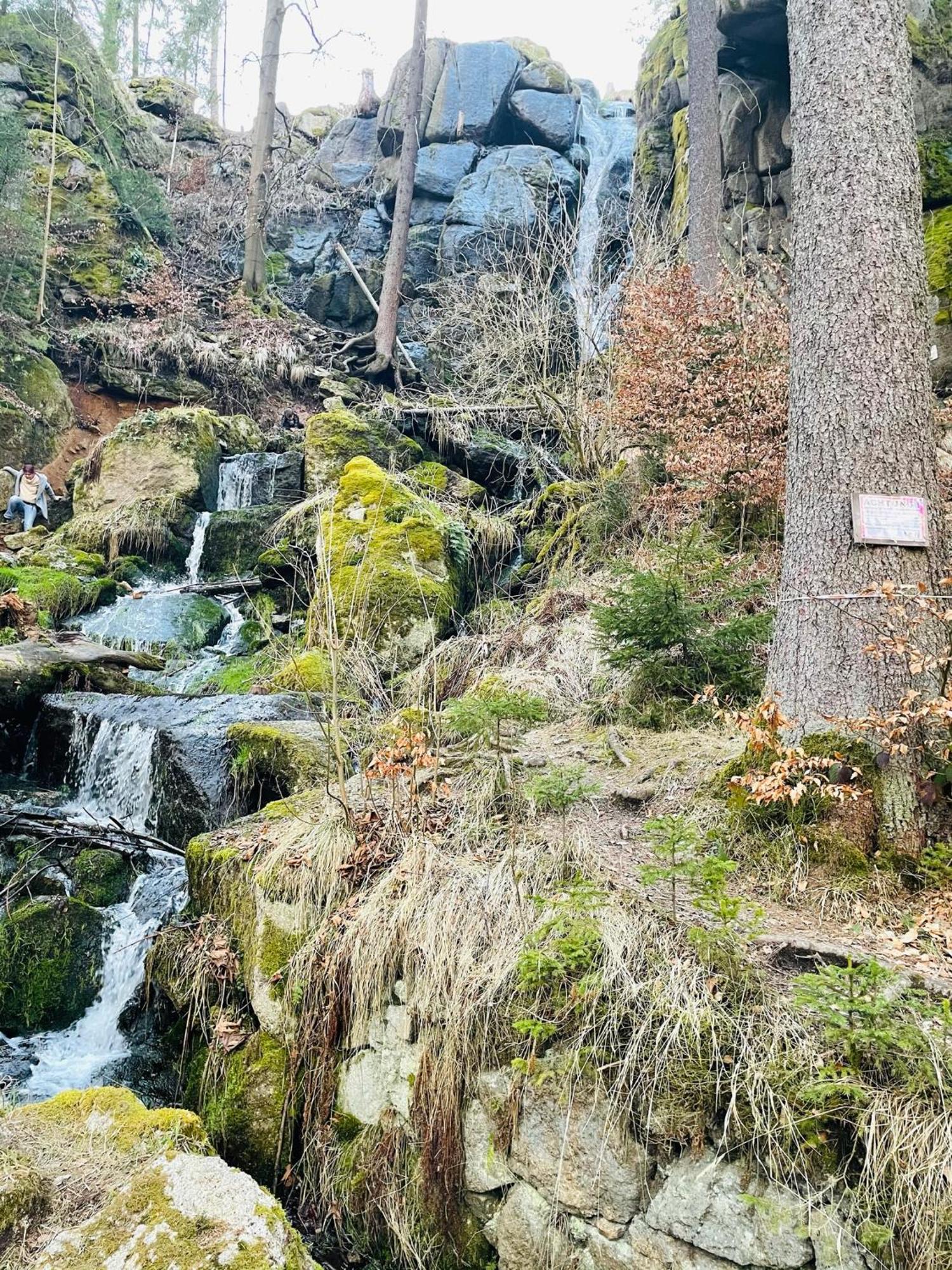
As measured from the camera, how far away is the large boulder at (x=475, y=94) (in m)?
20.3

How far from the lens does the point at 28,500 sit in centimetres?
1227

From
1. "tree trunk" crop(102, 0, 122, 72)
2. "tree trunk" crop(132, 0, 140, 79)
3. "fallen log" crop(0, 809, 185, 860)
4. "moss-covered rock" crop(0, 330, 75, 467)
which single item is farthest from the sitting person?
"tree trunk" crop(132, 0, 140, 79)

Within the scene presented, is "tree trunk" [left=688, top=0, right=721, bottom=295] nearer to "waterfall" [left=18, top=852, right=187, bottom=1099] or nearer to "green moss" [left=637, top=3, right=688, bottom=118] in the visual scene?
"green moss" [left=637, top=3, right=688, bottom=118]

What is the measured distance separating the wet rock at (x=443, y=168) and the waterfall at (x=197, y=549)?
12.0m

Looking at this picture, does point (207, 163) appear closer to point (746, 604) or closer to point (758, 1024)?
point (746, 604)

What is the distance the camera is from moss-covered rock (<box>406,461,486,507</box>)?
1092cm

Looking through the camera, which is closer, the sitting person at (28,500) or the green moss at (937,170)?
the green moss at (937,170)

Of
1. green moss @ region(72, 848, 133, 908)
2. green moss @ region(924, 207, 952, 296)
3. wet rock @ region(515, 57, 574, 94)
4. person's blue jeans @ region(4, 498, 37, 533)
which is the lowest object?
green moss @ region(72, 848, 133, 908)

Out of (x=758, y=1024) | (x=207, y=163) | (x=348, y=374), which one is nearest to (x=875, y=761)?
(x=758, y=1024)

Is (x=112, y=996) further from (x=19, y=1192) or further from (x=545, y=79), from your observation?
(x=545, y=79)

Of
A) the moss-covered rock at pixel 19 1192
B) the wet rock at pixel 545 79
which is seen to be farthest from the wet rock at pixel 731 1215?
the wet rock at pixel 545 79

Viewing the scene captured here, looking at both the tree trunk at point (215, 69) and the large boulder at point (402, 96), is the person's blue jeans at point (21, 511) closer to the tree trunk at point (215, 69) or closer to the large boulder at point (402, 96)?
the large boulder at point (402, 96)

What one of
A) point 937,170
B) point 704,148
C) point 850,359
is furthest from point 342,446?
point 850,359

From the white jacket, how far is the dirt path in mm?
10606
